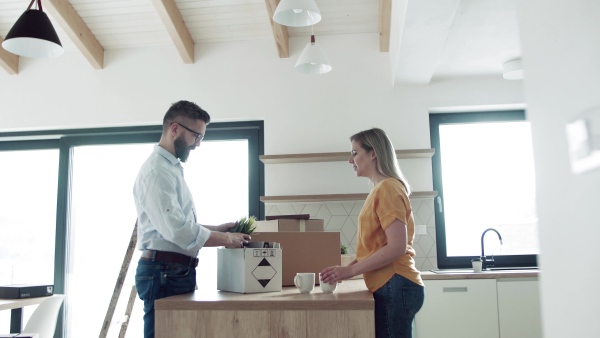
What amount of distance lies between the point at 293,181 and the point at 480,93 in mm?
1648

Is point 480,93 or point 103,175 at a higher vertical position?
point 480,93

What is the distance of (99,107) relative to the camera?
189 inches

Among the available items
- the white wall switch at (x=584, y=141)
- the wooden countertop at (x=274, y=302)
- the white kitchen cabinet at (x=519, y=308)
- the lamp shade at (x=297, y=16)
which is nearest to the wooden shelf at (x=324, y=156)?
the white kitchen cabinet at (x=519, y=308)

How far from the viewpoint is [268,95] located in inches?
183

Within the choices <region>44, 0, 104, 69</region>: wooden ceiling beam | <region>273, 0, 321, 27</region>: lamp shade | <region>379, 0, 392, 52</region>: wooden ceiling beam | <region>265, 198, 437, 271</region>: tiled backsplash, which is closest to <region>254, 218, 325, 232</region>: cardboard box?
<region>273, 0, 321, 27</region>: lamp shade

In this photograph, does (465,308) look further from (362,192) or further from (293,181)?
(293,181)

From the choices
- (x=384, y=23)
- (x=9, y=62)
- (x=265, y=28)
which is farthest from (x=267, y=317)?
(x=9, y=62)

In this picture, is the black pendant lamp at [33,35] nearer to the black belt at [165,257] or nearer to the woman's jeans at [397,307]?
the black belt at [165,257]

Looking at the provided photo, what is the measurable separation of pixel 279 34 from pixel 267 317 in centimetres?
300

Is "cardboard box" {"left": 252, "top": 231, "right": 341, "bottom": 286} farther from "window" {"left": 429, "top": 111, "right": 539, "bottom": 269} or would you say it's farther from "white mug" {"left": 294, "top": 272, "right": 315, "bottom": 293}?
"window" {"left": 429, "top": 111, "right": 539, "bottom": 269}

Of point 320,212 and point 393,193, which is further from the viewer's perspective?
point 320,212

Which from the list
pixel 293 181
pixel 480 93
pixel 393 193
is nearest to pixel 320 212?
pixel 293 181

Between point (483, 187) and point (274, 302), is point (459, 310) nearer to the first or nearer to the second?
point (483, 187)

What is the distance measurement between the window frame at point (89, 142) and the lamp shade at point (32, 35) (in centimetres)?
175
